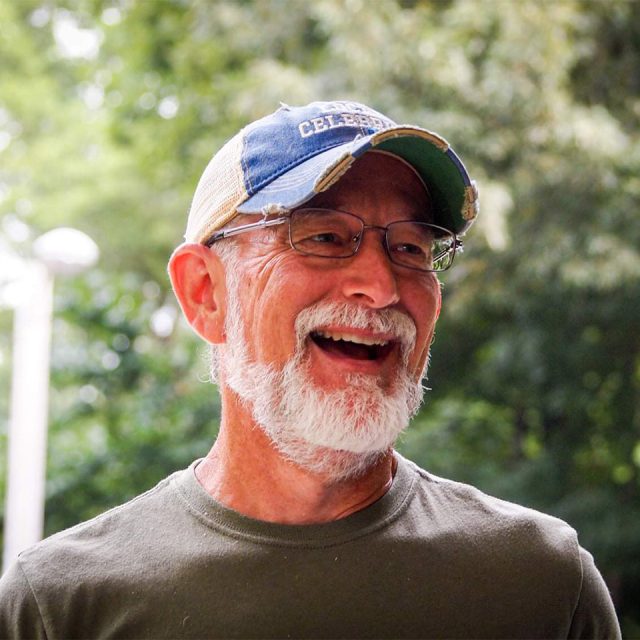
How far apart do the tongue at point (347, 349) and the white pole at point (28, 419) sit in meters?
3.74

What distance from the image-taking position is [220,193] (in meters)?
1.54

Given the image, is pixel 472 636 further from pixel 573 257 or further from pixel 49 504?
pixel 49 504

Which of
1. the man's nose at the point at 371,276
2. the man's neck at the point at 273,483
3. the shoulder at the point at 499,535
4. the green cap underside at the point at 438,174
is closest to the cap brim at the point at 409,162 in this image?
the green cap underside at the point at 438,174

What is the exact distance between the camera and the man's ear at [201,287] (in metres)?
1.57

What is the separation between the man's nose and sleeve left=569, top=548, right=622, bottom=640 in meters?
0.53

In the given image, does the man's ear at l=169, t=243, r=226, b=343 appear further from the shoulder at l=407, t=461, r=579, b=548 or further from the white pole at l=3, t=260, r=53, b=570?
the white pole at l=3, t=260, r=53, b=570

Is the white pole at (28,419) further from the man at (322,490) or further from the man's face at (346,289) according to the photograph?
the man's face at (346,289)

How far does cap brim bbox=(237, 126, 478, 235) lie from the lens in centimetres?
137

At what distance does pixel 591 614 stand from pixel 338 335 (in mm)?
598

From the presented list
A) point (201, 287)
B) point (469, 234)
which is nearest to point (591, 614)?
point (201, 287)

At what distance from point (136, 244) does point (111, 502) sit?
12.0ft

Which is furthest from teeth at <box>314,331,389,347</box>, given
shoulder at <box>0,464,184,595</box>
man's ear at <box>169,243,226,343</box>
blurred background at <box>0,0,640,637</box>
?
blurred background at <box>0,0,640,637</box>

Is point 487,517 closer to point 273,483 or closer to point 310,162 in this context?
point 273,483

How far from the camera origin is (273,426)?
1476 mm
